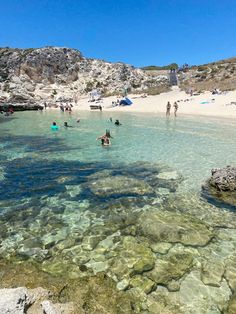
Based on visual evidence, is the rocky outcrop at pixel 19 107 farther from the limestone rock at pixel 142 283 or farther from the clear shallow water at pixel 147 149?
the limestone rock at pixel 142 283

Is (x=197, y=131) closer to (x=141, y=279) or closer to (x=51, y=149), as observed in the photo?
(x=51, y=149)

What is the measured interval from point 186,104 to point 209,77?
21.9m

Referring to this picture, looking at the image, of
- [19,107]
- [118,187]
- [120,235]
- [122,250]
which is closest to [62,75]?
[19,107]

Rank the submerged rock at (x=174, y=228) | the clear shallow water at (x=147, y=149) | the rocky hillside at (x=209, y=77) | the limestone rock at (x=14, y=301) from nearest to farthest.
Result: the limestone rock at (x=14, y=301)
the submerged rock at (x=174, y=228)
the clear shallow water at (x=147, y=149)
the rocky hillside at (x=209, y=77)

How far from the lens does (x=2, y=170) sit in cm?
1473

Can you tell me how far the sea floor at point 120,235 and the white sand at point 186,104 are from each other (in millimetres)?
29365

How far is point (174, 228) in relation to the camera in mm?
8508

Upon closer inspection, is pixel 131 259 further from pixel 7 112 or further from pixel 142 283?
pixel 7 112

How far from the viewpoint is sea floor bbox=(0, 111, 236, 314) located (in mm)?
5891

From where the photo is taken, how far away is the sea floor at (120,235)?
5.89 metres

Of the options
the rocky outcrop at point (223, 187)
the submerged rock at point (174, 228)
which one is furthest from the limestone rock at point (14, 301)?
the rocky outcrop at point (223, 187)

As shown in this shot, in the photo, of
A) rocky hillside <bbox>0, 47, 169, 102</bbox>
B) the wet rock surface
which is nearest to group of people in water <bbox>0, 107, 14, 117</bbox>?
rocky hillside <bbox>0, 47, 169, 102</bbox>

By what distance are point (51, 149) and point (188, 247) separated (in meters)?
14.9

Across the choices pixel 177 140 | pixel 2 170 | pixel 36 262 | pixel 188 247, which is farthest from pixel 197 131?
pixel 36 262
